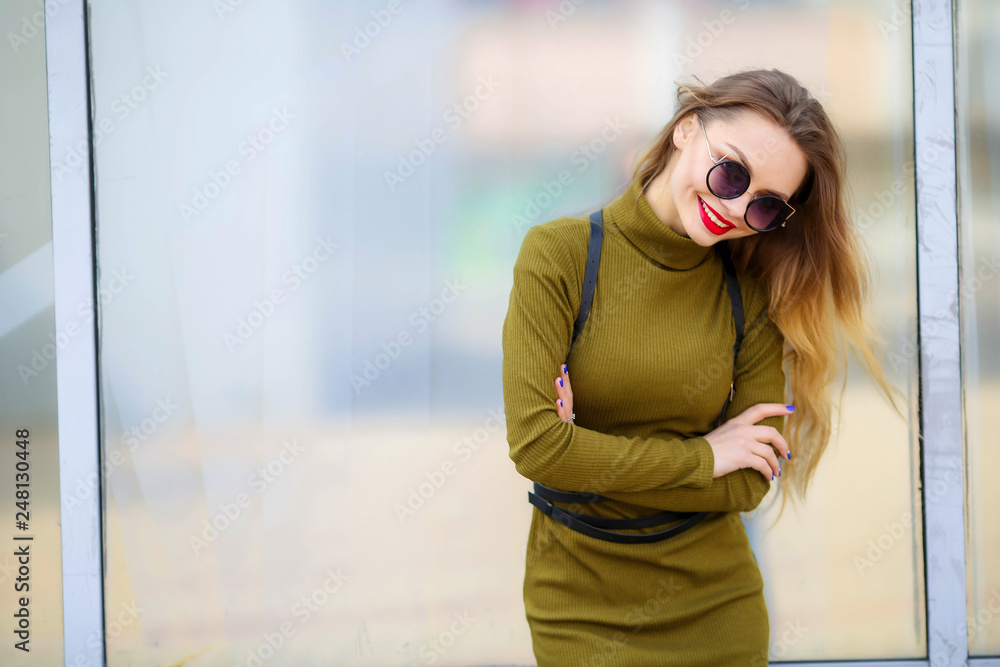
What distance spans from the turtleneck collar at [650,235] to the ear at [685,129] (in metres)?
0.12

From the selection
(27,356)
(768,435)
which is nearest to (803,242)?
(768,435)

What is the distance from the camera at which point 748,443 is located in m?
1.41

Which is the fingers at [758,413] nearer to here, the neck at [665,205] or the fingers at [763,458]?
the fingers at [763,458]

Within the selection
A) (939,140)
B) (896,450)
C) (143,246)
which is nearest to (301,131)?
(143,246)

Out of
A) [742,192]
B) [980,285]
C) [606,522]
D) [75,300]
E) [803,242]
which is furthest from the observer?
[980,285]

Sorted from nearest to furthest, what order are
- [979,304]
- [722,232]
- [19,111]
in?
[722,232] → [19,111] → [979,304]

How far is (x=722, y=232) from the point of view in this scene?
53.3 inches

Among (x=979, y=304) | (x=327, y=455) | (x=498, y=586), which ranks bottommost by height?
(x=498, y=586)

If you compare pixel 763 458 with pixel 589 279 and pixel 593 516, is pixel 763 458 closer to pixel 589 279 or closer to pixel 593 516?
pixel 593 516

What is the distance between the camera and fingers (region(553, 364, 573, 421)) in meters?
1.34

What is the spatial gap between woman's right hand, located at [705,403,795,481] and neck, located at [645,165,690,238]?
0.40m

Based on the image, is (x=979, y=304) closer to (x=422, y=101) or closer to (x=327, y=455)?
(x=422, y=101)

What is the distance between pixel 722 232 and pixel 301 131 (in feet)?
5.13

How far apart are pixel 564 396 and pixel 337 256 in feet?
4.21
